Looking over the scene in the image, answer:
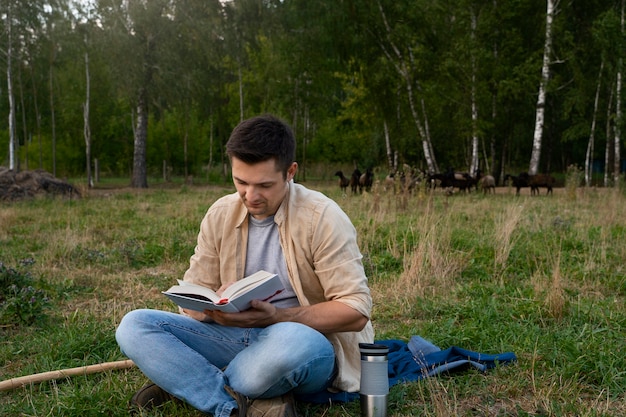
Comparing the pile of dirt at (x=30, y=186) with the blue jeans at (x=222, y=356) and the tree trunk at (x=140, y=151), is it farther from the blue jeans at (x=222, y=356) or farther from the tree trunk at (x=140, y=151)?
the blue jeans at (x=222, y=356)

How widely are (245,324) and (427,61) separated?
73.0ft

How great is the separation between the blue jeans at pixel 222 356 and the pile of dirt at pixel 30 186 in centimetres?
1456

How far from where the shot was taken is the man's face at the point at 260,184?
3.12 m

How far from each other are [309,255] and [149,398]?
1116mm

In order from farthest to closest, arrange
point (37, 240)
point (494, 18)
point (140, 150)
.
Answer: point (140, 150), point (494, 18), point (37, 240)

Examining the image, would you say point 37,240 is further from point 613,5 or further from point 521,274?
point 613,5

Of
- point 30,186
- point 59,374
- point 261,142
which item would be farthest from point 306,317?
point 30,186

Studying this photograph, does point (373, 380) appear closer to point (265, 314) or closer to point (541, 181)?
point (265, 314)

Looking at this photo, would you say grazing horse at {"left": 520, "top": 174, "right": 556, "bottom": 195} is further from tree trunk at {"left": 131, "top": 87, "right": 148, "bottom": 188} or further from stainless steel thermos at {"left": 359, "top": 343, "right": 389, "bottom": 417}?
stainless steel thermos at {"left": 359, "top": 343, "right": 389, "bottom": 417}

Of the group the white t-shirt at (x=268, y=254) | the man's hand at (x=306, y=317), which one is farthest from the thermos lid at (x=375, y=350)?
the white t-shirt at (x=268, y=254)

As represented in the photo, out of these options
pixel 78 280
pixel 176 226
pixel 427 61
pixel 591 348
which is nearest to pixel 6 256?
pixel 78 280

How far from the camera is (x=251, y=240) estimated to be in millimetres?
3463

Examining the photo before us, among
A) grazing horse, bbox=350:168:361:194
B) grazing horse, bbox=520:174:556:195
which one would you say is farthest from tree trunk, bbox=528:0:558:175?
grazing horse, bbox=350:168:361:194

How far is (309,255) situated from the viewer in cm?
329
